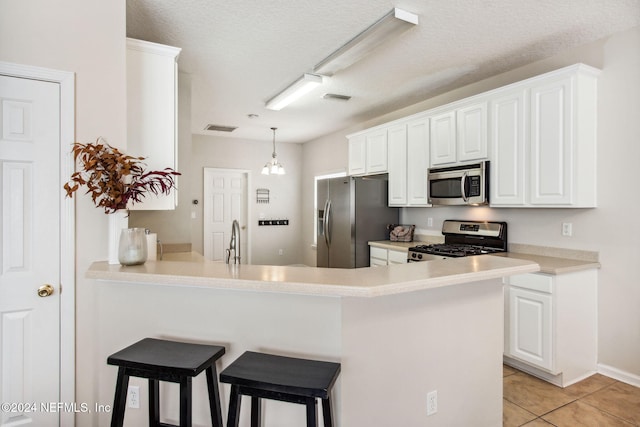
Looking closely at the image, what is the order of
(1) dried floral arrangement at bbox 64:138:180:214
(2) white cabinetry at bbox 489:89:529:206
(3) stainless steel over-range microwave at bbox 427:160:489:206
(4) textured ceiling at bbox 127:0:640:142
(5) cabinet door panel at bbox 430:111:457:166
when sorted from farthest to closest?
(5) cabinet door panel at bbox 430:111:457:166, (3) stainless steel over-range microwave at bbox 427:160:489:206, (2) white cabinetry at bbox 489:89:529:206, (4) textured ceiling at bbox 127:0:640:142, (1) dried floral arrangement at bbox 64:138:180:214

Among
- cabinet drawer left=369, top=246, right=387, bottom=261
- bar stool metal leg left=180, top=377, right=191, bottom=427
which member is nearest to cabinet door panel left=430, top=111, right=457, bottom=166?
cabinet drawer left=369, top=246, right=387, bottom=261

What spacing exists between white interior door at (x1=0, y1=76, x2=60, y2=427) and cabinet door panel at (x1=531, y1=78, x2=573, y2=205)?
134 inches

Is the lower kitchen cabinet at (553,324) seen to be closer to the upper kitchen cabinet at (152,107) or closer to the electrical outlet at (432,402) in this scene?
the electrical outlet at (432,402)

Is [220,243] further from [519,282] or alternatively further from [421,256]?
[519,282]

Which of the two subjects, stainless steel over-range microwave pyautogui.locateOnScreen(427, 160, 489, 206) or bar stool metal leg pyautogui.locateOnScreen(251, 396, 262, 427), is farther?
stainless steel over-range microwave pyautogui.locateOnScreen(427, 160, 489, 206)

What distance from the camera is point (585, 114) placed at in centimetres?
281

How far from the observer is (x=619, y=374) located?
9.14 feet

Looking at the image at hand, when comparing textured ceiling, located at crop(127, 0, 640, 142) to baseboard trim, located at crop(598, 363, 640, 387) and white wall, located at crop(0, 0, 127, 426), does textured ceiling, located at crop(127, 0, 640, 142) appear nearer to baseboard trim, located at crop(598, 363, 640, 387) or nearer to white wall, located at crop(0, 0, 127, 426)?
white wall, located at crop(0, 0, 127, 426)

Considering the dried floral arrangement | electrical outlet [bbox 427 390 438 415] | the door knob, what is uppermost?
the dried floral arrangement

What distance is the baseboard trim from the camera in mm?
2691

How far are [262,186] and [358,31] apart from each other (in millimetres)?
4746

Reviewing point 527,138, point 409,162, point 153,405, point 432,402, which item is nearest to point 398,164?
point 409,162

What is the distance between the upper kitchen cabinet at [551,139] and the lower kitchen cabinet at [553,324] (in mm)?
656

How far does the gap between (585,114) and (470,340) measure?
211 cm
